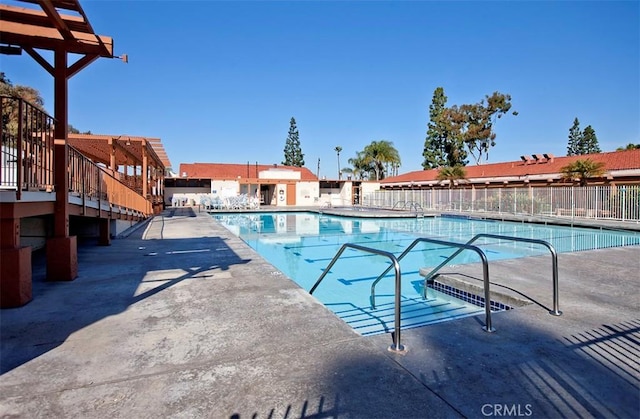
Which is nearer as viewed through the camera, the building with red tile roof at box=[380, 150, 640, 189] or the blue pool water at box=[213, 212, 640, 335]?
the blue pool water at box=[213, 212, 640, 335]

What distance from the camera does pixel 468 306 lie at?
552 cm

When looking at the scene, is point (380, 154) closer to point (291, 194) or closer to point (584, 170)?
point (291, 194)

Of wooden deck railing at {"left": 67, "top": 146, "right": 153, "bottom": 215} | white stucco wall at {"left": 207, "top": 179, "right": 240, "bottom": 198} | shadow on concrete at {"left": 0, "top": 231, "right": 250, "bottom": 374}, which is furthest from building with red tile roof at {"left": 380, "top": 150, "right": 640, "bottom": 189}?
wooden deck railing at {"left": 67, "top": 146, "right": 153, "bottom": 215}

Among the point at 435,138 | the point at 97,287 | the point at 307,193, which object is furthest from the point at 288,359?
the point at 435,138

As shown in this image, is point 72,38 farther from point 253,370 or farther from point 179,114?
point 179,114

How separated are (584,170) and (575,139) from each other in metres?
48.0

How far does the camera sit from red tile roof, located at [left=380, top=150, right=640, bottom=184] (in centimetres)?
2136

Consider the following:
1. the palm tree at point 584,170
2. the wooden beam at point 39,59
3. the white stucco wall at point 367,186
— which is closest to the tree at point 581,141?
the white stucco wall at point 367,186

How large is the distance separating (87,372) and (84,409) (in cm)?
54

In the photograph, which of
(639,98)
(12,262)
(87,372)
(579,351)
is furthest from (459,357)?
(639,98)

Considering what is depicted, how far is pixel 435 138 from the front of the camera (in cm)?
4431

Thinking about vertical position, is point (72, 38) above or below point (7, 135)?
above

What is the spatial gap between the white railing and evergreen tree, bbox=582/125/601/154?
44.5 meters

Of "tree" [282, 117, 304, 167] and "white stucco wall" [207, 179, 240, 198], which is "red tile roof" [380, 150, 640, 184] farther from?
"tree" [282, 117, 304, 167]
